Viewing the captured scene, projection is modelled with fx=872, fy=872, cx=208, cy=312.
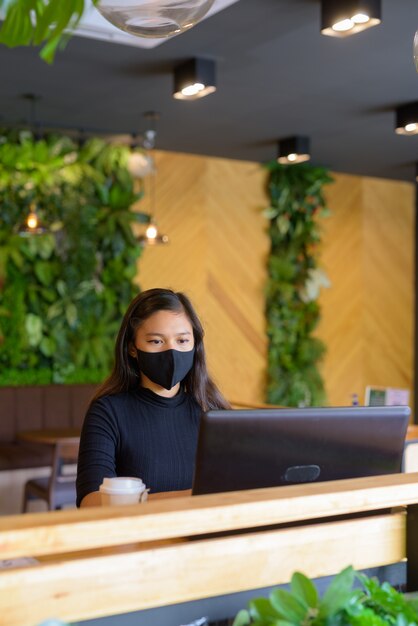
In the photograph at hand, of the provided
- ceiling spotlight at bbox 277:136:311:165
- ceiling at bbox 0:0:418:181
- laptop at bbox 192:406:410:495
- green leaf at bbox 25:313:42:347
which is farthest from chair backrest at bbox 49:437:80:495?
laptop at bbox 192:406:410:495

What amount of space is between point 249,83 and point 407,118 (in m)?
1.33

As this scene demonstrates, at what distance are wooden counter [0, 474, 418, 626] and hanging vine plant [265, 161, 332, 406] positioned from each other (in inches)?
299

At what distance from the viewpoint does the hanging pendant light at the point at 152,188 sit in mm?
7162

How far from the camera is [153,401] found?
2596mm

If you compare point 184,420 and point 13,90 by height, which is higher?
point 13,90

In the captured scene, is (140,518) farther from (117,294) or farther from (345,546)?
(117,294)

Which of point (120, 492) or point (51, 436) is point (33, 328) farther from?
point (120, 492)

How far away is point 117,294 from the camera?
8.07 metres

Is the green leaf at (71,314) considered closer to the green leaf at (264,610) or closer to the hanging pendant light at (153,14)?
the hanging pendant light at (153,14)

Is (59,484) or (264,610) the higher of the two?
(264,610)

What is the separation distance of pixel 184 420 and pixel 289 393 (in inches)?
266

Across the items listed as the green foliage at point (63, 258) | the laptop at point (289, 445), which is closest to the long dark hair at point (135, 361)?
the laptop at point (289, 445)

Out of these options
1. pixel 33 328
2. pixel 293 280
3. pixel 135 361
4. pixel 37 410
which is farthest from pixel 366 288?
pixel 135 361

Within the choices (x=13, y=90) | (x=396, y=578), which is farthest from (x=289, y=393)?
(x=396, y=578)
